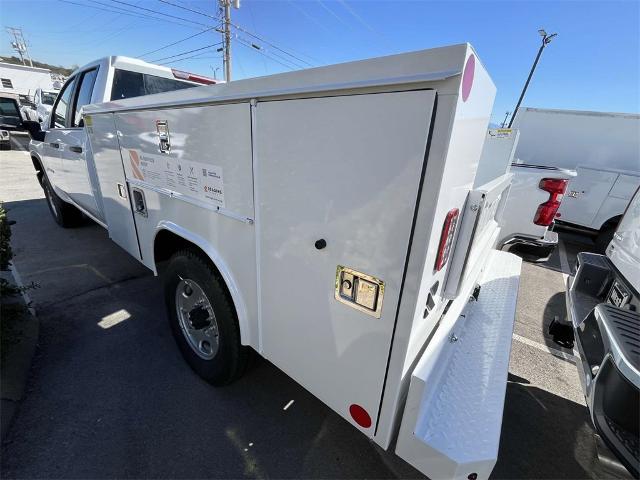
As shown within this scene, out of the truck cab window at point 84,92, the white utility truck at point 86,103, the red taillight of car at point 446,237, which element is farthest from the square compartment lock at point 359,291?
the truck cab window at point 84,92

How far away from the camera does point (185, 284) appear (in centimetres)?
226

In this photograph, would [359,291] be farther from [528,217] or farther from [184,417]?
[528,217]

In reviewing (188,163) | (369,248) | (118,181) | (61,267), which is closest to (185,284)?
(188,163)

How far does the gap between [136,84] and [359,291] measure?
3672 mm

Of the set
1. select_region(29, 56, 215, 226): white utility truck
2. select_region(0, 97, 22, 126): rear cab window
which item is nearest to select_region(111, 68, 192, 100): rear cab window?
select_region(29, 56, 215, 226): white utility truck

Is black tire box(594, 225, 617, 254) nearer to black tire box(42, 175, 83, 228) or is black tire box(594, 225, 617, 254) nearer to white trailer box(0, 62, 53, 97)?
black tire box(42, 175, 83, 228)

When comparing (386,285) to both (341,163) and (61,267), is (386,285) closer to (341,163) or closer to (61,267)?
(341,163)

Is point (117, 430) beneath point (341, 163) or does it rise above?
beneath

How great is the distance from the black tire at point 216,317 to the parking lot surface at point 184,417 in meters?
0.18

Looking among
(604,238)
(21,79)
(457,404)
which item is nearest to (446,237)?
(457,404)

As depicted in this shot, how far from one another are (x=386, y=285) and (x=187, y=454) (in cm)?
171

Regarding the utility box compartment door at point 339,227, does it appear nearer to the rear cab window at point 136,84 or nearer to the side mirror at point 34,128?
the rear cab window at point 136,84

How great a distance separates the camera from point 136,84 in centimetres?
330

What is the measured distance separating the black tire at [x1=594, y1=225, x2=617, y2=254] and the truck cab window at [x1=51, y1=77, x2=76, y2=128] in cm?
949
